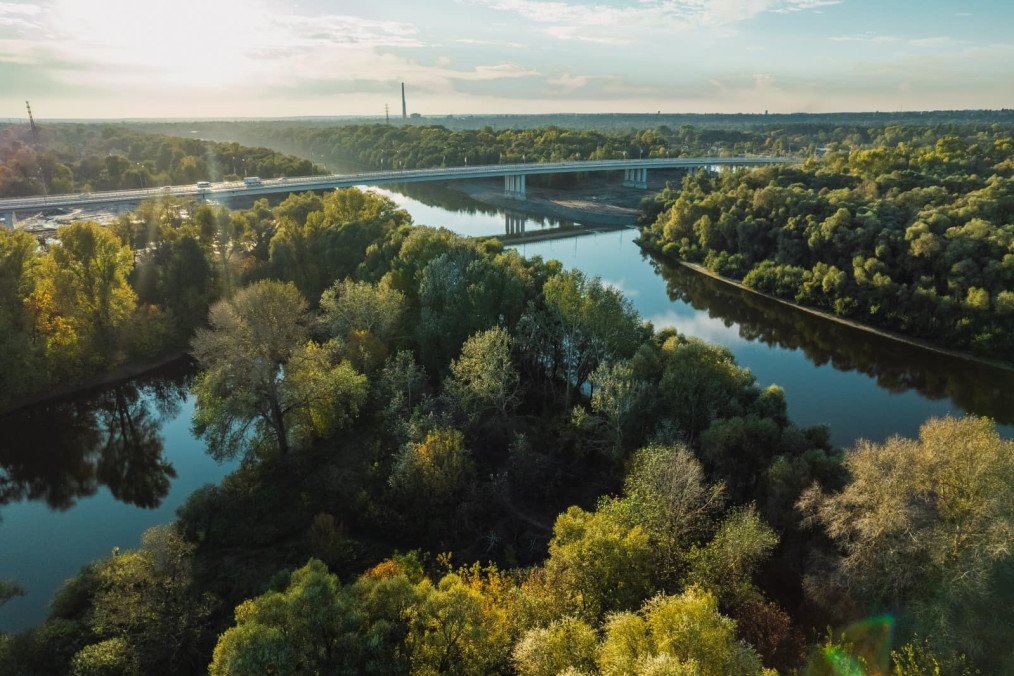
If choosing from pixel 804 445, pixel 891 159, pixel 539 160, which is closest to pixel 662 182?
pixel 539 160

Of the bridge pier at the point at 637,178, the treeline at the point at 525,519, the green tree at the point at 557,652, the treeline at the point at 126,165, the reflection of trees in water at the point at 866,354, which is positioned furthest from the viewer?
the bridge pier at the point at 637,178

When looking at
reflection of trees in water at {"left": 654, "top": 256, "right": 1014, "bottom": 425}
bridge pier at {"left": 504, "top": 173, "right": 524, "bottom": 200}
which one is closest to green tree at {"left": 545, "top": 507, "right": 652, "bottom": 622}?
reflection of trees in water at {"left": 654, "top": 256, "right": 1014, "bottom": 425}

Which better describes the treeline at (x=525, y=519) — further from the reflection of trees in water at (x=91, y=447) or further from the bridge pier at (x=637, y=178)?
the bridge pier at (x=637, y=178)

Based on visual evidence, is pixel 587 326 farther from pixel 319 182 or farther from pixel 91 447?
pixel 319 182

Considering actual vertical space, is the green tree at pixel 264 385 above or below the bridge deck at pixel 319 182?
below

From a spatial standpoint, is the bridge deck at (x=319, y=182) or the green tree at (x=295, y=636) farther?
the bridge deck at (x=319, y=182)

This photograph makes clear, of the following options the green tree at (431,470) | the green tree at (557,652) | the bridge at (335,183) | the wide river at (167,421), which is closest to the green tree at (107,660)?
the wide river at (167,421)

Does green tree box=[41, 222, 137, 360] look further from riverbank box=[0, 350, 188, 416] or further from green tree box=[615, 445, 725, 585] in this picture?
green tree box=[615, 445, 725, 585]

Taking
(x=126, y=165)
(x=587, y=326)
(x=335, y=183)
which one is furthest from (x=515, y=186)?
(x=587, y=326)
